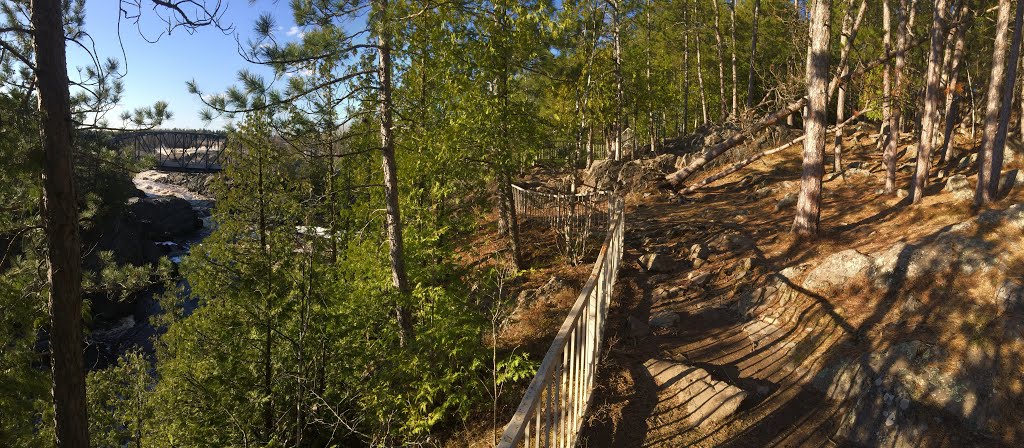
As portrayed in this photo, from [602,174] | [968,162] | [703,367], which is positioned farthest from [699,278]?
[602,174]

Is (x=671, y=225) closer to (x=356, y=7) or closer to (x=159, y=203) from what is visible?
(x=356, y=7)

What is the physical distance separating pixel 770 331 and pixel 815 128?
14.9 feet

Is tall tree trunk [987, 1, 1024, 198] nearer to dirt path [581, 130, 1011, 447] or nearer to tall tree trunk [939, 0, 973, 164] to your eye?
dirt path [581, 130, 1011, 447]

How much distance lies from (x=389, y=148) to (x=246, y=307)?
2934 mm

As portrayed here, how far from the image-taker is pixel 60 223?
15.9ft

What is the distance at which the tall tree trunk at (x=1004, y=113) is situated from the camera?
820 centimetres

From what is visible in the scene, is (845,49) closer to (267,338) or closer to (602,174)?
(602,174)

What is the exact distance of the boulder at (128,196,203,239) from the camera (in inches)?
1315

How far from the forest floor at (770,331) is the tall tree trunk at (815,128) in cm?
45

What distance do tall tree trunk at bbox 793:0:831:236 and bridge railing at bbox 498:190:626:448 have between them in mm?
5208

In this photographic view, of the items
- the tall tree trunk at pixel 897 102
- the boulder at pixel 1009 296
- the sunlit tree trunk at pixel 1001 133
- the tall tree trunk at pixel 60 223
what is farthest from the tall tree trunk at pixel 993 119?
the tall tree trunk at pixel 60 223

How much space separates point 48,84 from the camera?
4.71 m

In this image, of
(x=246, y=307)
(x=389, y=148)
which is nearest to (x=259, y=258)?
(x=246, y=307)

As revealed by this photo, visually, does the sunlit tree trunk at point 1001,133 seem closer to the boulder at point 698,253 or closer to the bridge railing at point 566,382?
the boulder at point 698,253
